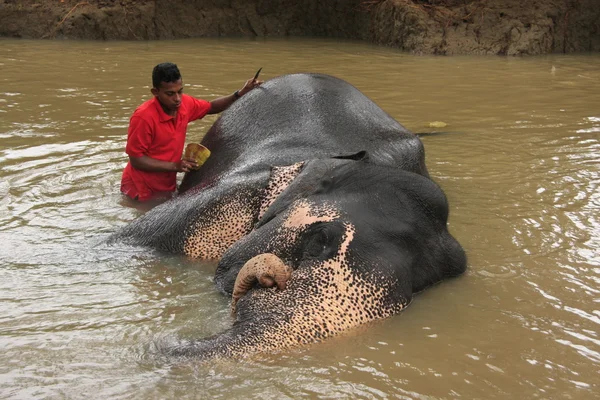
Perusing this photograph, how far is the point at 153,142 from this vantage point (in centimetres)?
524

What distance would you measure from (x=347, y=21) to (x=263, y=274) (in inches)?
460

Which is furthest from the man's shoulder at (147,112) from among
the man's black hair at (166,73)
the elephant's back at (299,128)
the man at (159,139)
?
the elephant's back at (299,128)

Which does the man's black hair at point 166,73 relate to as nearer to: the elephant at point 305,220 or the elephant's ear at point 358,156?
the elephant at point 305,220

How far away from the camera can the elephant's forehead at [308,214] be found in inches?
128

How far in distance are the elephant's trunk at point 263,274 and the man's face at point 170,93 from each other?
2.20 metres

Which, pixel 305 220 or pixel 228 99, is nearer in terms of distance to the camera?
pixel 305 220

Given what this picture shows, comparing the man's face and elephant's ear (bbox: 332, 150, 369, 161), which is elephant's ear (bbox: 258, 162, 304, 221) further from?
the man's face

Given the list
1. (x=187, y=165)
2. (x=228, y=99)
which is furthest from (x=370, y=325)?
(x=228, y=99)

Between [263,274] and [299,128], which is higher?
[299,128]

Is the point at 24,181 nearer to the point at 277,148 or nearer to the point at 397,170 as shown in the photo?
the point at 277,148

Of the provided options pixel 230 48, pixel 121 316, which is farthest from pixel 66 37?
pixel 121 316

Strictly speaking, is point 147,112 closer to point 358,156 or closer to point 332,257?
point 358,156

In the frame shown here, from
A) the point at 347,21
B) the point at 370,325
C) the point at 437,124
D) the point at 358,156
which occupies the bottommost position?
the point at 370,325

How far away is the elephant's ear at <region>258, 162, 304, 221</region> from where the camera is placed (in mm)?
3893
